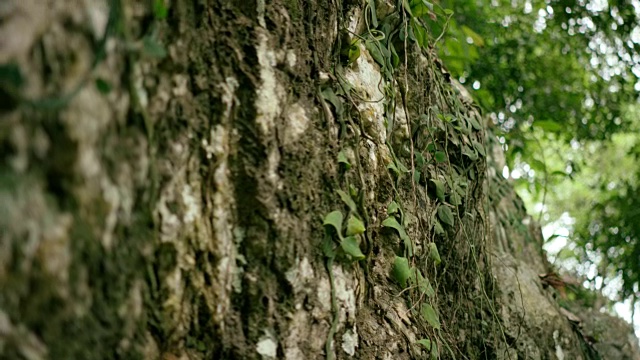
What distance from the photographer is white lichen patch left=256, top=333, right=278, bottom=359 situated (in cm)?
141

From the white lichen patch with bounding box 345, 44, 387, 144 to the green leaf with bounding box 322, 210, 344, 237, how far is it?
0.46 meters

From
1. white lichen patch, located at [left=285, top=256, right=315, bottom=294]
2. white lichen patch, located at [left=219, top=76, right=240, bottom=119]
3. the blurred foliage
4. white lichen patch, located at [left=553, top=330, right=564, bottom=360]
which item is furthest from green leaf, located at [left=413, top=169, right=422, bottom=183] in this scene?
the blurred foliage

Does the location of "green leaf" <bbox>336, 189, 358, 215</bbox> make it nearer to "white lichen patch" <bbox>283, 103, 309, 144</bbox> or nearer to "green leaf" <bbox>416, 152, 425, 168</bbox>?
"white lichen patch" <bbox>283, 103, 309, 144</bbox>

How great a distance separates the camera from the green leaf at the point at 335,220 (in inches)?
63.8

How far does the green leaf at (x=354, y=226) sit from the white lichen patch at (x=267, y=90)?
347 millimetres

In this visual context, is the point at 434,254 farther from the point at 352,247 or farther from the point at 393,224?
the point at 352,247

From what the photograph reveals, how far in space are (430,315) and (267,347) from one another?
0.72 metres

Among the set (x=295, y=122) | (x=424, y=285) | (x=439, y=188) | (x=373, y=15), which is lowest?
(x=424, y=285)

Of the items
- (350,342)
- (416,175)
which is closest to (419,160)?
(416,175)

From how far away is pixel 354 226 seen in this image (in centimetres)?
170

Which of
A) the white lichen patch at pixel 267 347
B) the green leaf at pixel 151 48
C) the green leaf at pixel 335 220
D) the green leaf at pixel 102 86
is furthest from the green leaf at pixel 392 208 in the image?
the green leaf at pixel 102 86

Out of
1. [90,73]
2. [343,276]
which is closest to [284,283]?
[343,276]

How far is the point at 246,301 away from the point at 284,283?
0.11 metres

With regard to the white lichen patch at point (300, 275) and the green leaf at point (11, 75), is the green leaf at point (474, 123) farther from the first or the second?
the green leaf at point (11, 75)
